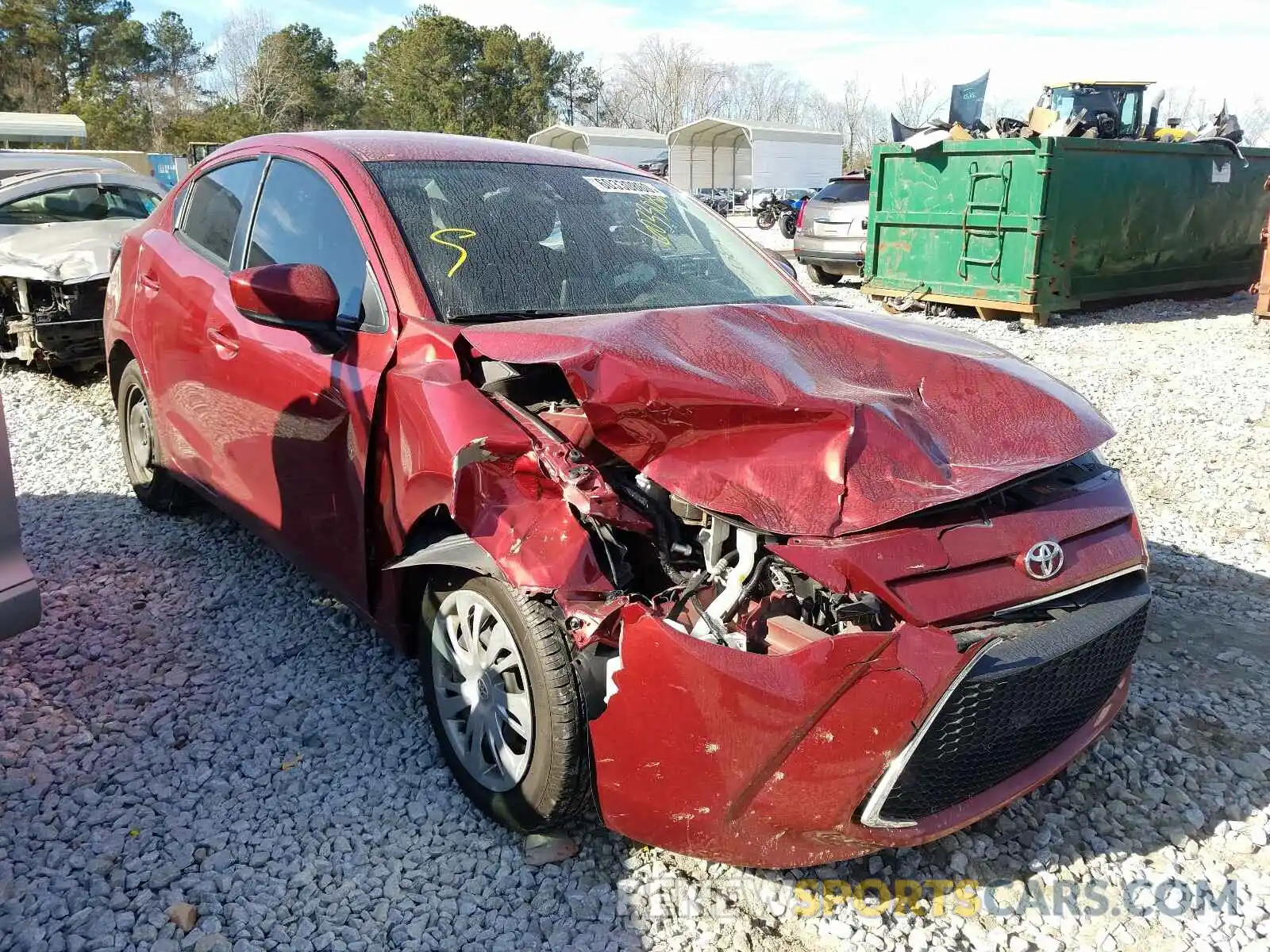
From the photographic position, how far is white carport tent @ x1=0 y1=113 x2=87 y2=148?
3347 cm

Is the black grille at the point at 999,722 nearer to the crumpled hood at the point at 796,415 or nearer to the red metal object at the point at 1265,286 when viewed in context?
the crumpled hood at the point at 796,415

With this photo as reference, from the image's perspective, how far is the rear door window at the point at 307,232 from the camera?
9.85 ft

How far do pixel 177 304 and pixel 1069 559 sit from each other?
11.3ft

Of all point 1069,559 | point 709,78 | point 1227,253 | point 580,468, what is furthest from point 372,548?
point 709,78

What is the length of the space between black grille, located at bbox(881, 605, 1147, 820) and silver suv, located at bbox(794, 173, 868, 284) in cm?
1114

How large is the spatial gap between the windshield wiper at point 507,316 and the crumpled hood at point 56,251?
5.36m

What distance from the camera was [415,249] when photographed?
2.94m

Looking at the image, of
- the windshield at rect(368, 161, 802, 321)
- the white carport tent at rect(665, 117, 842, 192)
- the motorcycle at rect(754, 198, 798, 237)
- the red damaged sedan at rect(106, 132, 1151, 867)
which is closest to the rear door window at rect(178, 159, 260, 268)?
the red damaged sedan at rect(106, 132, 1151, 867)

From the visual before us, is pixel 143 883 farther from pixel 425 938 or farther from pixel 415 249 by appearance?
pixel 415 249

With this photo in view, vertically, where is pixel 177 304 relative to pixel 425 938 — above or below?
above

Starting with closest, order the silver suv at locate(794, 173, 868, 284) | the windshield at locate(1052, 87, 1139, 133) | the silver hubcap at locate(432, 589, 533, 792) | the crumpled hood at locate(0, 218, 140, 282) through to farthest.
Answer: the silver hubcap at locate(432, 589, 533, 792) < the crumpled hood at locate(0, 218, 140, 282) < the silver suv at locate(794, 173, 868, 284) < the windshield at locate(1052, 87, 1139, 133)

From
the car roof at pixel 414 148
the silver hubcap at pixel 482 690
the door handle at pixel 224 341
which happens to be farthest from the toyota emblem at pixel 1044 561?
the door handle at pixel 224 341

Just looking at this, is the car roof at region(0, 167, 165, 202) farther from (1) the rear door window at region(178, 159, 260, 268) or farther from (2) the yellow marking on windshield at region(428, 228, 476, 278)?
(2) the yellow marking on windshield at region(428, 228, 476, 278)

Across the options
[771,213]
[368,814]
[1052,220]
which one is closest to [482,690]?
[368,814]
